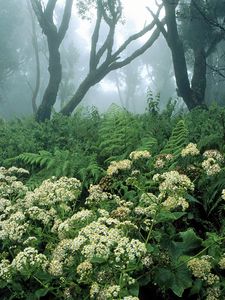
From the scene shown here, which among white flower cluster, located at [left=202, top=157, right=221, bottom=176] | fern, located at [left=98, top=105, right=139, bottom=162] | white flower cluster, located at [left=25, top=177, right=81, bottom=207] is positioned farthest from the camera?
fern, located at [left=98, top=105, right=139, bottom=162]

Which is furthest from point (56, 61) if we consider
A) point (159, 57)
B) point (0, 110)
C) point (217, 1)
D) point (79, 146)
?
point (159, 57)

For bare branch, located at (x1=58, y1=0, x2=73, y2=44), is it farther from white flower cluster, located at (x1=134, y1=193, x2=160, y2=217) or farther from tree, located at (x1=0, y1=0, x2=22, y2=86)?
tree, located at (x1=0, y1=0, x2=22, y2=86)

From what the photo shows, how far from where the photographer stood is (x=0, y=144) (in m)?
7.04

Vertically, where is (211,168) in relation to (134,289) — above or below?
above

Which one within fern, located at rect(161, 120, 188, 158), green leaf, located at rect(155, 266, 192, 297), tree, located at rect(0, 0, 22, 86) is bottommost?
green leaf, located at rect(155, 266, 192, 297)

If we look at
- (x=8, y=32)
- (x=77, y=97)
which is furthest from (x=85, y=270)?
(x=8, y=32)

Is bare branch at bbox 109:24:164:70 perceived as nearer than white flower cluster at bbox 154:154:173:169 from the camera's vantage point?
No

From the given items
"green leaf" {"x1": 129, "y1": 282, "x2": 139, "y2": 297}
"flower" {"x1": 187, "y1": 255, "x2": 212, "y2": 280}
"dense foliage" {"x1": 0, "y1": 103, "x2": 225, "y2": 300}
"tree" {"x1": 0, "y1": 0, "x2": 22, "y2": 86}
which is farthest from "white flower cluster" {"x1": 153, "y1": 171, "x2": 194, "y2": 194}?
"tree" {"x1": 0, "y1": 0, "x2": 22, "y2": 86}

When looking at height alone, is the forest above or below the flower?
above

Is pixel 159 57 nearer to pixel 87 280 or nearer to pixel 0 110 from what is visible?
pixel 0 110

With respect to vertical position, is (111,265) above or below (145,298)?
above

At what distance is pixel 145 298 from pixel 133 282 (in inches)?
22.4

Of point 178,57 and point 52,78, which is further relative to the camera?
point 52,78

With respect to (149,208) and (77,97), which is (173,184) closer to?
(149,208)
